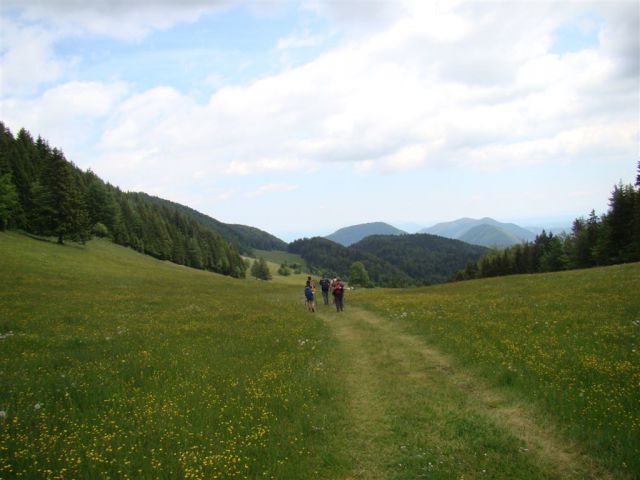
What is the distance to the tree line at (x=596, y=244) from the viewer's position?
6209 cm

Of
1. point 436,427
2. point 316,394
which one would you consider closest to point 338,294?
point 316,394

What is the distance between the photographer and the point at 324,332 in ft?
73.7

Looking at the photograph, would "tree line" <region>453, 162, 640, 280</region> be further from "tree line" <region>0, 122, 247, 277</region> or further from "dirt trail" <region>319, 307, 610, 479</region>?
"tree line" <region>0, 122, 247, 277</region>

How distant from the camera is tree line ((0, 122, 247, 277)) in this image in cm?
6344

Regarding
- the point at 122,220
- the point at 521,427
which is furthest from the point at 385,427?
the point at 122,220

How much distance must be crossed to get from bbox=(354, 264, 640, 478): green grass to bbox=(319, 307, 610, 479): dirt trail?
0.59 metres

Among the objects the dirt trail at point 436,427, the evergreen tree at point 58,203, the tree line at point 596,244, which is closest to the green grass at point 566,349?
the dirt trail at point 436,427

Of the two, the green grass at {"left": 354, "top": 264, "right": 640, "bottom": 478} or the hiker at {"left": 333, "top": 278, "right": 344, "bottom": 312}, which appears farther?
the hiker at {"left": 333, "top": 278, "right": 344, "bottom": 312}

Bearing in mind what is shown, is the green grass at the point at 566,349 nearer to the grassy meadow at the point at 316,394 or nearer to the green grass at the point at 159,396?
the grassy meadow at the point at 316,394

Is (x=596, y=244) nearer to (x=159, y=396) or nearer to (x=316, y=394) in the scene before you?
(x=316, y=394)

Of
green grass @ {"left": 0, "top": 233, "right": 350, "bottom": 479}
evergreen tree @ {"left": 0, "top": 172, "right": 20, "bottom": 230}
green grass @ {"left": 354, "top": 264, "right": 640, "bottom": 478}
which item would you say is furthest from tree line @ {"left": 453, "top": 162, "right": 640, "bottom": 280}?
evergreen tree @ {"left": 0, "top": 172, "right": 20, "bottom": 230}

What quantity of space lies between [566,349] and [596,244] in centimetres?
6763

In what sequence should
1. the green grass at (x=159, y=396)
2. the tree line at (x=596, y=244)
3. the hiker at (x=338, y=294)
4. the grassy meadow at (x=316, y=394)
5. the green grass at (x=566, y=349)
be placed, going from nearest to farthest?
1. the green grass at (x=159, y=396)
2. the grassy meadow at (x=316, y=394)
3. the green grass at (x=566, y=349)
4. the hiker at (x=338, y=294)
5. the tree line at (x=596, y=244)

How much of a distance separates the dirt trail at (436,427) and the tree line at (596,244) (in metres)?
62.5
